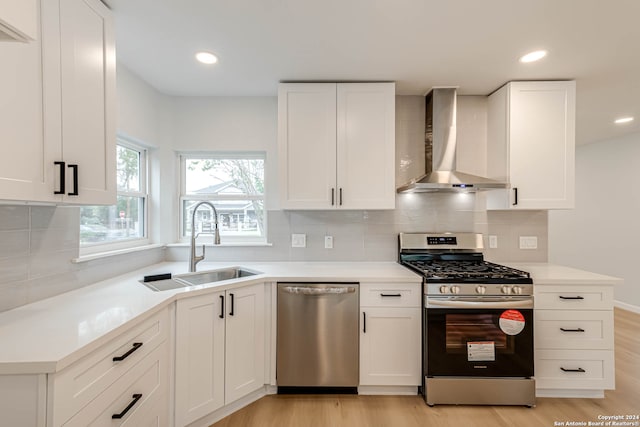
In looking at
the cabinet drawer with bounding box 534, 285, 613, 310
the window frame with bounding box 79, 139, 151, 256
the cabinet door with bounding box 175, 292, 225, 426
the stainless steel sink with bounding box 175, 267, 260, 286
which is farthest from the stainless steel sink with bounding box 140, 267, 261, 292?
the cabinet drawer with bounding box 534, 285, 613, 310

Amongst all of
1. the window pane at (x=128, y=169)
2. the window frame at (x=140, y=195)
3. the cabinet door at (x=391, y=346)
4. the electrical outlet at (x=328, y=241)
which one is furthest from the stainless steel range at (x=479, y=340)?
the window pane at (x=128, y=169)

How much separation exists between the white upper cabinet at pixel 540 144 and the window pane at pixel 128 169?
3177 millimetres

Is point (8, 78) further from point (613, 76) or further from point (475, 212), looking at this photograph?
point (613, 76)

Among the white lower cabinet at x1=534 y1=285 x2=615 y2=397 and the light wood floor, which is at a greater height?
the white lower cabinet at x1=534 y1=285 x2=615 y2=397

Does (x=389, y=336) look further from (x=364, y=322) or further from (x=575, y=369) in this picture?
(x=575, y=369)

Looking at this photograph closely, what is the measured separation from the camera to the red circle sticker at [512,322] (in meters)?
1.99

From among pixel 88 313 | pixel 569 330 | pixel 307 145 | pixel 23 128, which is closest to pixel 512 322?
pixel 569 330

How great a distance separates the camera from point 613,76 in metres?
2.27

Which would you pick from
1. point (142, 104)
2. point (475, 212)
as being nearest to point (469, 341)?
point (475, 212)

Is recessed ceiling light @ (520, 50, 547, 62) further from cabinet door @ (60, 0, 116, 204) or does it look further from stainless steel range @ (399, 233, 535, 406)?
cabinet door @ (60, 0, 116, 204)

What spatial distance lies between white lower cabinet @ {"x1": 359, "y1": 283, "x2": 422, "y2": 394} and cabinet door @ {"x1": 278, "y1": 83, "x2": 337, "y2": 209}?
818mm

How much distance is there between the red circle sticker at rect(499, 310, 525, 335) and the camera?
6.53ft

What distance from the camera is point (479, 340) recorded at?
1.99m

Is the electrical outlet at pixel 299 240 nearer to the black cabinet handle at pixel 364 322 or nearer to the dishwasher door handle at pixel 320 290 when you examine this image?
the dishwasher door handle at pixel 320 290
